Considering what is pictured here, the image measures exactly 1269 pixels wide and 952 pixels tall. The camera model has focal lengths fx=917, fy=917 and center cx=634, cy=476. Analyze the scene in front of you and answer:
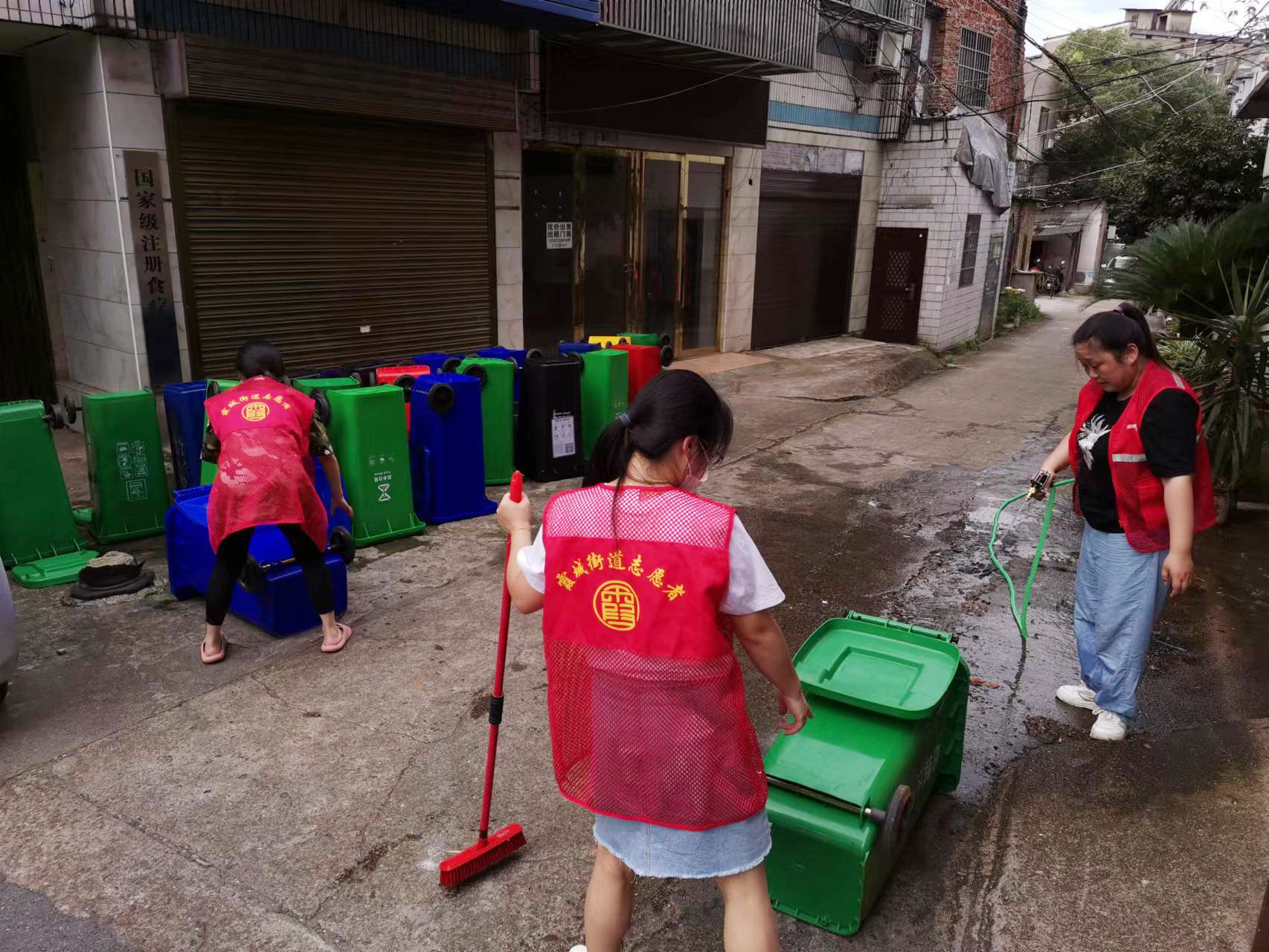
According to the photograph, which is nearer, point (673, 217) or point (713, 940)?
point (713, 940)

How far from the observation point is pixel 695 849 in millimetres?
2115

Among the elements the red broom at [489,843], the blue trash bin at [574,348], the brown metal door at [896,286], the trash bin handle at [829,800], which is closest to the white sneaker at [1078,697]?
the trash bin handle at [829,800]

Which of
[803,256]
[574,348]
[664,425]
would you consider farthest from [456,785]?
[803,256]

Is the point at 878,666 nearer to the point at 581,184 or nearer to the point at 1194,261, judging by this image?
the point at 1194,261

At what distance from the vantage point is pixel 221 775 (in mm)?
3447

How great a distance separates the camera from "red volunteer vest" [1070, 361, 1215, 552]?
338cm

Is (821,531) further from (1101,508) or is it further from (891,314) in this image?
(891,314)

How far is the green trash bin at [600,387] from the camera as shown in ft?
24.1

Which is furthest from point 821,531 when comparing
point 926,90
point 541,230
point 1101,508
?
point 926,90

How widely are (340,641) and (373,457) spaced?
63.9 inches

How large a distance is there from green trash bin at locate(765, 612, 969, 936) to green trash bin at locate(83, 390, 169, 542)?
460 cm

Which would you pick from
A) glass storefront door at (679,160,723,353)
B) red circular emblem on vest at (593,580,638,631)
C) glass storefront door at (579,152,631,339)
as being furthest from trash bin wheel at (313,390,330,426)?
glass storefront door at (679,160,723,353)

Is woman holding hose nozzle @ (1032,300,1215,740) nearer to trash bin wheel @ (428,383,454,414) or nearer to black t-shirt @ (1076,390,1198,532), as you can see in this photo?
black t-shirt @ (1076,390,1198,532)

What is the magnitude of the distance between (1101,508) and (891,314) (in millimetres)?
12869
